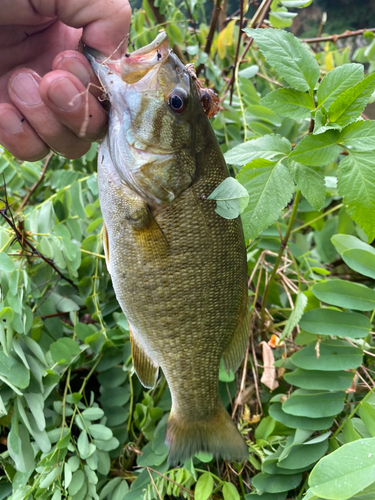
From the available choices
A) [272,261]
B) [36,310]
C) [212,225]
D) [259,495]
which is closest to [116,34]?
[212,225]

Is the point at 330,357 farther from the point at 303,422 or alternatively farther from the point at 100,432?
the point at 100,432

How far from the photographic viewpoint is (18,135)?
814 millimetres

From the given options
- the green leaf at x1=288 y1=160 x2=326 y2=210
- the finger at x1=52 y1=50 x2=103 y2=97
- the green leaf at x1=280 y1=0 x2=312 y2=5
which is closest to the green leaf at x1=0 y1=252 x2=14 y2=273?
the finger at x1=52 y1=50 x2=103 y2=97

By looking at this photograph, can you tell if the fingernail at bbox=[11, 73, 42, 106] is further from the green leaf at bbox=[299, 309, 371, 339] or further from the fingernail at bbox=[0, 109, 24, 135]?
the green leaf at bbox=[299, 309, 371, 339]

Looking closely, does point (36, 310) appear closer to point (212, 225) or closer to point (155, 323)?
point (155, 323)

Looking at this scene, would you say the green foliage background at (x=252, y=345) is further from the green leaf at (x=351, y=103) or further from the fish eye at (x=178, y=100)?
the fish eye at (x=178, y=100)

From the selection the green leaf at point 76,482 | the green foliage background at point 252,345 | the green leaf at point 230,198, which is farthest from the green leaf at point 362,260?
the green leaf at point 76,482

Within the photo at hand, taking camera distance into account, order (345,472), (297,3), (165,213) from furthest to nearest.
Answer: (297,3) → (165,213) → (345,472)

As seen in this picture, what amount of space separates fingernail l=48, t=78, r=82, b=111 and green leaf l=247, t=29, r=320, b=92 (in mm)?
377

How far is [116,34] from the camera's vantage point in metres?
0.76

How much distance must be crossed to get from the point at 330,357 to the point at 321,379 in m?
0.06

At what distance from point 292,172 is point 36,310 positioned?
89 centimetres

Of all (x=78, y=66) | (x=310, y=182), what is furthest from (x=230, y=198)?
(x=78, y=66)

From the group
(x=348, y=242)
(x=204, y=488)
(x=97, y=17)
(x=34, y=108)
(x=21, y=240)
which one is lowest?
(x=204, y=488)
